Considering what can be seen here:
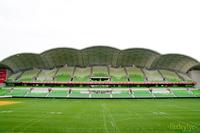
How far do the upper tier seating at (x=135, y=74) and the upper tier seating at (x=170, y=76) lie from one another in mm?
6780

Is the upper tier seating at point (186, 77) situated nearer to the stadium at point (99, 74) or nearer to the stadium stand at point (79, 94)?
the stadium at point (99, 74)

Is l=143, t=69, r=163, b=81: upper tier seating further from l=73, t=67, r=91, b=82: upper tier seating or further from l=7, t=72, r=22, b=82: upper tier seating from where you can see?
l=7, t=72, r=22, b=82: upper tier seating

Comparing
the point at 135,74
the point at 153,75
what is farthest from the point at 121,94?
the point at 153,75

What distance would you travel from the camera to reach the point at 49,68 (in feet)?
235

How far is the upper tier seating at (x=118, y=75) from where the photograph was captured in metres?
63.6

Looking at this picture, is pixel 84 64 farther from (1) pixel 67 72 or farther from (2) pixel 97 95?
(2) pixel 97 95

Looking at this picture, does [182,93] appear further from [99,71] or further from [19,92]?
[19,92]

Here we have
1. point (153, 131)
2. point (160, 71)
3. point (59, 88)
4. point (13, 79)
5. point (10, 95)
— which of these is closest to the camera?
point (153, 131)

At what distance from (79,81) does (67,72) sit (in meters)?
7.34

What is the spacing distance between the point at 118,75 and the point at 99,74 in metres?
5.54

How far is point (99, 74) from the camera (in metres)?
65.9

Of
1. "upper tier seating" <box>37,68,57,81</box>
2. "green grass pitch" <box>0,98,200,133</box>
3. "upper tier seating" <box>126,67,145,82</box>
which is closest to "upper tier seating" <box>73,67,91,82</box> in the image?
"upper tier seating" <box>37,68,57,81</box>

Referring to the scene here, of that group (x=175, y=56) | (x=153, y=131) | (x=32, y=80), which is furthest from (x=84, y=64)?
(x=153, y=131)

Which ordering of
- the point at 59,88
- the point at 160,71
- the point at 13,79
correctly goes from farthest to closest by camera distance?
the point at 160,71
the point at 13,79
the point at 59,88
